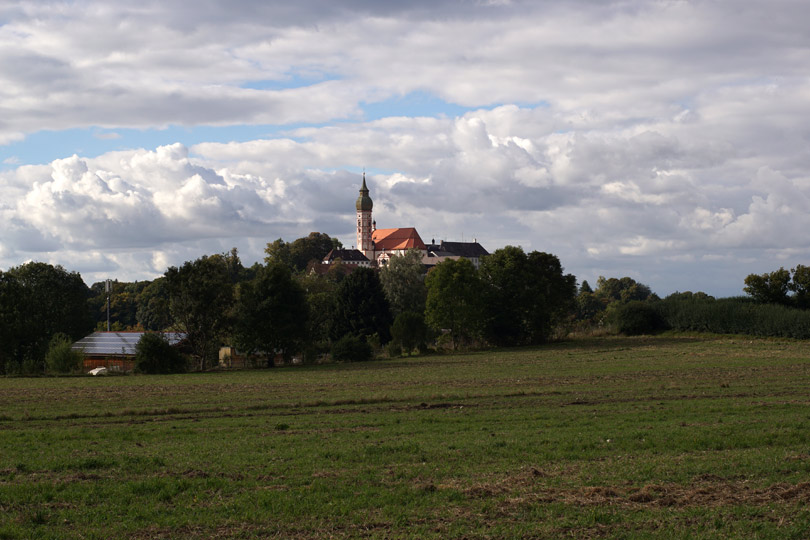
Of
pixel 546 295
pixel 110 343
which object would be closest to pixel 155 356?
pixel 110 343

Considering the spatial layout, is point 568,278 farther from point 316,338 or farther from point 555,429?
point 555,429

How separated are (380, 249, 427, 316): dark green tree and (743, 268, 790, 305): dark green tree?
46.4 meters

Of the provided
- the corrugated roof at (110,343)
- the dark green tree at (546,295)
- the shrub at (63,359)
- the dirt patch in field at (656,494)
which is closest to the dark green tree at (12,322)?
the shrub at (63,359)

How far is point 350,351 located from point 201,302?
15.2 m

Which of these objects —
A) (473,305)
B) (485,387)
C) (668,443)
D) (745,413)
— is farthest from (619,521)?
(473,305)

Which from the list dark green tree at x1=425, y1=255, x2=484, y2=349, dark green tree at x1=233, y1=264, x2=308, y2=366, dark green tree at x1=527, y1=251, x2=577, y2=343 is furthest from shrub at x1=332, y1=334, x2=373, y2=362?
dark green tree at x1=527, y1=251, x2=577, y2=343

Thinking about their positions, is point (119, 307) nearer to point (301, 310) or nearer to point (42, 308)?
point (42, 308)

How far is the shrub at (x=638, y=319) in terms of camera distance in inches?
3615

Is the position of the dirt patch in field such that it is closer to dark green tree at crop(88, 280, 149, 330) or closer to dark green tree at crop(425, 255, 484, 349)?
dark green tree at crop(425, 255, 484, 349)

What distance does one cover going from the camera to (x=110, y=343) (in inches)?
3374

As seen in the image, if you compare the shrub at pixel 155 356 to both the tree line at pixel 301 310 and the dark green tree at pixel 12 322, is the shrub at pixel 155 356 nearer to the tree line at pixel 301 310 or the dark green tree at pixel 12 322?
the tree line at pixel 301 310

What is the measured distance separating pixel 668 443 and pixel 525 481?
562cm

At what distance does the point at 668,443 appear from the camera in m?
18.8

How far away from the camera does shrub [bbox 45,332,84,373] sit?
67750mm
